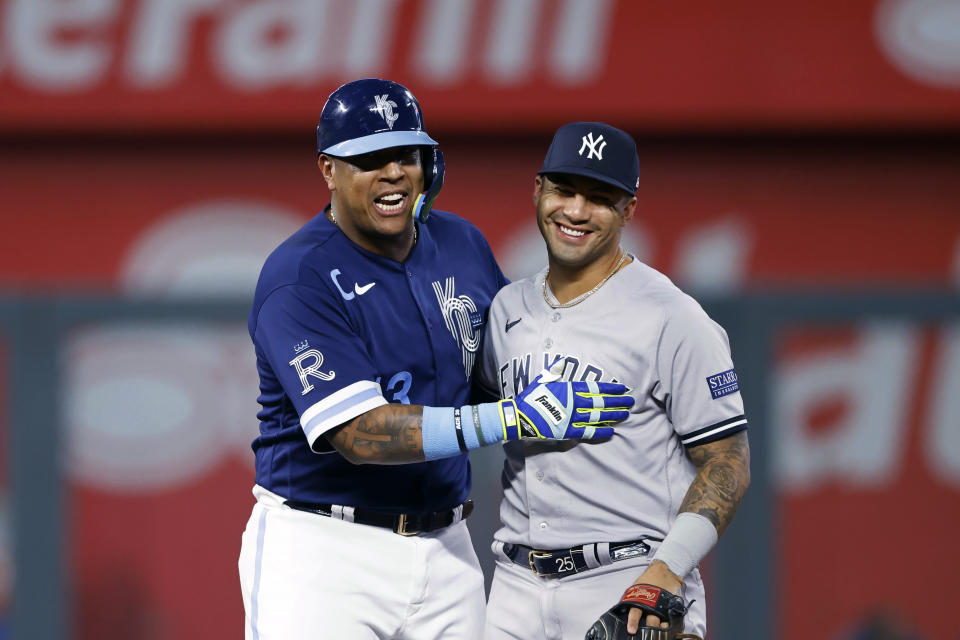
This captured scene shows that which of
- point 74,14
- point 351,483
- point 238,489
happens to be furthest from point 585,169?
point 74,14

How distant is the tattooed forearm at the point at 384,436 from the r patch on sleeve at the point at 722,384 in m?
0.65

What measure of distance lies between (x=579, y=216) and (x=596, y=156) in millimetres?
140

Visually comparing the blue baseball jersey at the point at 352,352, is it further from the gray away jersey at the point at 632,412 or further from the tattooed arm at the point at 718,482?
the tattooed arm at the point at 718,482

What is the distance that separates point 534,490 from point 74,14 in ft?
15.9

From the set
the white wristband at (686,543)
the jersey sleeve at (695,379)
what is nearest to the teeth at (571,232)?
the jersey sleeve at (695,379)

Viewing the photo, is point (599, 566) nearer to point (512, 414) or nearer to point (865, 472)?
point (512, 414)

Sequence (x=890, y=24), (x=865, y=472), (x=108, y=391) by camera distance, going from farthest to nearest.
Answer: (x=890, y=24)
(x=865, y=472)
(x=108, y=391)

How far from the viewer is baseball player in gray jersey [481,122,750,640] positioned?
2.52 m

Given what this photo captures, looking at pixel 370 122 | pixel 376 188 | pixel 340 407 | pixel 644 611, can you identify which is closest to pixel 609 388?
pixel 644 611

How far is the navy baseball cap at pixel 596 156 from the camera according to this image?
2551 mm

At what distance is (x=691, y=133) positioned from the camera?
6.49 m

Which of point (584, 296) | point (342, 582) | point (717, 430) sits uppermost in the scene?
point (584, 296)

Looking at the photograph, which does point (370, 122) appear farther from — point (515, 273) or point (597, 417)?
point (515, 273)

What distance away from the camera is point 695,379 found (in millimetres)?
2502
